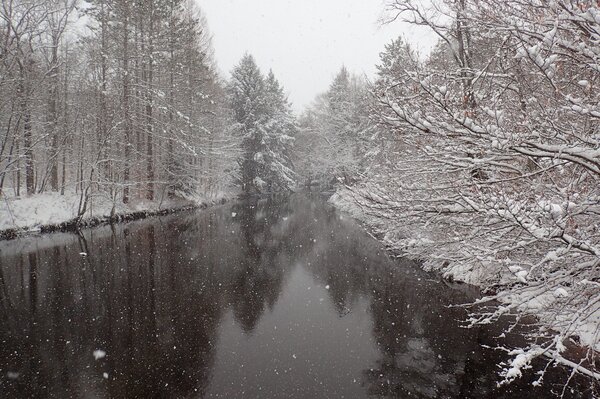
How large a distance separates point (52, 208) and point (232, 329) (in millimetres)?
14968

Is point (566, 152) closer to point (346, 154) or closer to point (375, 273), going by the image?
point (375, 273)

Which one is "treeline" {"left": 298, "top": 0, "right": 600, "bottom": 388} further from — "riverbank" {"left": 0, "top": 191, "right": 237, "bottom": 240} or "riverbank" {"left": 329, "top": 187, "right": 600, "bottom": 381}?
"riverbank" {"left": 0, "top": 191, "right": 237, "bottom": 240}

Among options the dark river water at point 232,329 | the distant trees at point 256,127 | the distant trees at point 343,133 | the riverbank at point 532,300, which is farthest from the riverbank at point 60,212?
the distant trees at point 343,133

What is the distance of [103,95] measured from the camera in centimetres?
2117

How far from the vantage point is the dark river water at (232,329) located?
576 centimetres

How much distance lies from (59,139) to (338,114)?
89.0 feet

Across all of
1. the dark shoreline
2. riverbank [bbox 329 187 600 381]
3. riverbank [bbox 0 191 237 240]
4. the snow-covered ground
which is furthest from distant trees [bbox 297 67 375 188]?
riverbank [bbox 329 187 600 381]

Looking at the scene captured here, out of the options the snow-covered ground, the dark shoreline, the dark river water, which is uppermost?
the snow-covered ground

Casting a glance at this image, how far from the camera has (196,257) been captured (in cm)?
1345

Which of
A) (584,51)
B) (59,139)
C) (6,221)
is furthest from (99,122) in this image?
(584,51)

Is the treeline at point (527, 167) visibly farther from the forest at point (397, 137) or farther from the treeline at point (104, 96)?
the treeline at point (104, 96)

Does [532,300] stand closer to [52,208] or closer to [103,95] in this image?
[52,208]

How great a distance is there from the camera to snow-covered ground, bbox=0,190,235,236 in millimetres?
15398

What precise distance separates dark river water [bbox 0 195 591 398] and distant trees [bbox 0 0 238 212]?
7.03 meters
